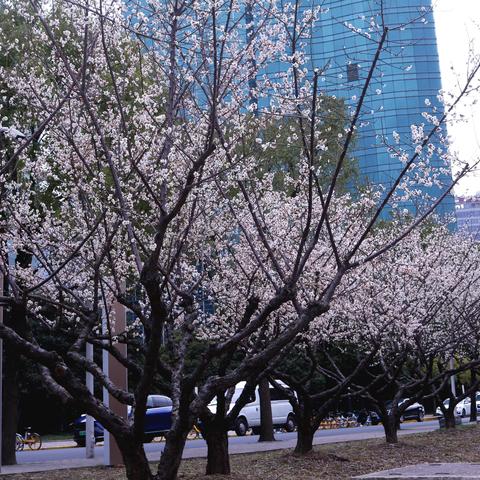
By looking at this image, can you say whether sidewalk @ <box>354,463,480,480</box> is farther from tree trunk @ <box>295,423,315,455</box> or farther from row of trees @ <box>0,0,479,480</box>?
tree trunk @ <box>295,423,315,455</box>

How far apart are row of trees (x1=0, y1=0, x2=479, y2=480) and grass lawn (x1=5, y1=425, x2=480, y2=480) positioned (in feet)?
2.31

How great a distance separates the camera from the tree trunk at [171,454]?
723cm

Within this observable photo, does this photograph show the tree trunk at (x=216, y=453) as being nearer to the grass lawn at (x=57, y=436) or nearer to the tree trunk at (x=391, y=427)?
the tree trunk at (x=391, y=427)

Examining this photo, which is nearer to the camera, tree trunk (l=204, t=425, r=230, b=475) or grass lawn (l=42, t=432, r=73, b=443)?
tree trunk (l=204, t=425, r=230, b=475)

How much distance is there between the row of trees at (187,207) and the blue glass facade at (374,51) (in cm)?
19

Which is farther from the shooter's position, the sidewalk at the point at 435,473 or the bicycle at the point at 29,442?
the bicycle at the point at 29,442

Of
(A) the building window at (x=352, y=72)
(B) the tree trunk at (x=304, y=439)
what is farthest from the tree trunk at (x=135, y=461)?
(B) the tree trunk at (x=304, y=439)

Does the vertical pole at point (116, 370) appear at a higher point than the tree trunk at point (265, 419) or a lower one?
higher

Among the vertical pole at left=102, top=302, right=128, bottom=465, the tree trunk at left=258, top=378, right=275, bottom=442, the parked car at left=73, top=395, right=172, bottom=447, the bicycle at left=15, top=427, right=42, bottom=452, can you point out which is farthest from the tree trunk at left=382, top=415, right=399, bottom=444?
the bicycle at left=15, top=427, right=42, bottom=452

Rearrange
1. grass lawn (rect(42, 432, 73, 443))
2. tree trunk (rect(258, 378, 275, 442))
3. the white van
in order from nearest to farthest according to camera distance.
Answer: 1. tree trunk (rect(258, 378, 275, 442))
2. the white van
3. grass lawn (rect(42, 432, 73, 443))

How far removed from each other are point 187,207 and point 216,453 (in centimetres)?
362

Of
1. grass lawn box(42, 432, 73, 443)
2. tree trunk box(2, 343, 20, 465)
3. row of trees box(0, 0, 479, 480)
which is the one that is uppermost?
row of trees box(0, 0, 479, 480)

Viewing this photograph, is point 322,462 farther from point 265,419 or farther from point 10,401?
point 265,419

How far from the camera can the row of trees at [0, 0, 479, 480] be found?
726cm
